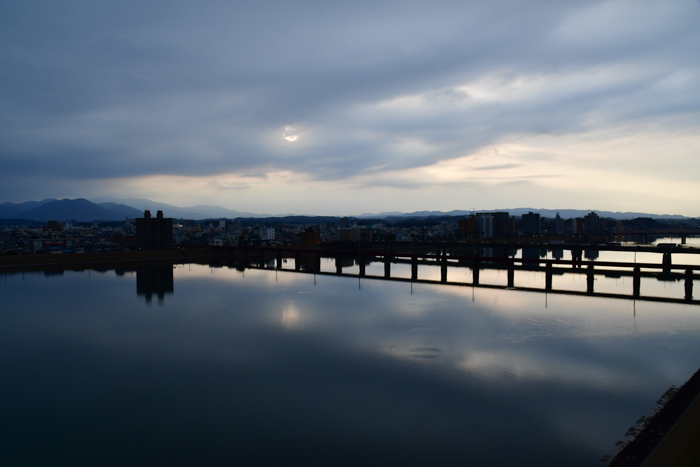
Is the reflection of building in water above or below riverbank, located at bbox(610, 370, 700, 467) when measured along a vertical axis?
below

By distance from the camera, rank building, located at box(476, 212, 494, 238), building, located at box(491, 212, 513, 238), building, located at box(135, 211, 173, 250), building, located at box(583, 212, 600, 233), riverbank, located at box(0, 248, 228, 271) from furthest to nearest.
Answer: building, located at box(583, 212, 600, 233), building, located at box(476, 212, 494, 238), building, located at box(491, 212, 513, 238), building, located at box(135, 211, 173, 250), riverbank, located at box(0, 248, 228, 271)

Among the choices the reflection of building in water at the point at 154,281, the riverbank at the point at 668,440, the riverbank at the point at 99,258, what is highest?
the riverbank at the point at 99,258

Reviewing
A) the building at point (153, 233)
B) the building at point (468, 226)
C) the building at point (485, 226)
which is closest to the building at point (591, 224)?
the building at point (485, 226)

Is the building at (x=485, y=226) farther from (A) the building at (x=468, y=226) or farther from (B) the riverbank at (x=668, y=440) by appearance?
(B) the riverbank at (x=668, y=440)

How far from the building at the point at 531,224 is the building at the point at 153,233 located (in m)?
67.9

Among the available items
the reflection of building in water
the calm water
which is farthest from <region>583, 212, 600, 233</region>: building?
the reflection of building in water

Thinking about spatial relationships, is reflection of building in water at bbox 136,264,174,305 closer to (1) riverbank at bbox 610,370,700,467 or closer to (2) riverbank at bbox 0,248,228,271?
(2) riverbank at bbox 0,248,228,271

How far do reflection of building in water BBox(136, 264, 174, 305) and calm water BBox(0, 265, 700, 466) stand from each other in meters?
3.60

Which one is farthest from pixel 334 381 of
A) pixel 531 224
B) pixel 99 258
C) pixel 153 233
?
pixel 531 224

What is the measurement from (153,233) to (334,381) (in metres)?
42.0

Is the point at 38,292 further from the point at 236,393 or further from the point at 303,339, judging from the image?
the point at 236,393

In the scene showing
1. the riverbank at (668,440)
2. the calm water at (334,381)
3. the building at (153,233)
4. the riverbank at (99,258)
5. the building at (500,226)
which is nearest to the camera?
the riverbank at (668,440)

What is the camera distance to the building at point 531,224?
8156 cm

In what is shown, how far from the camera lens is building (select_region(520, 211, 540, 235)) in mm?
81562
